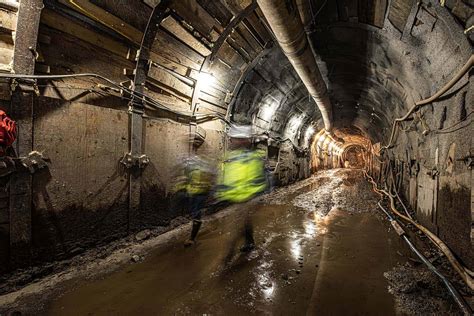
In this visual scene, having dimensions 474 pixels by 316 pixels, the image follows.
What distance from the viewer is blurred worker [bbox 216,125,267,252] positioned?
7.60 meters

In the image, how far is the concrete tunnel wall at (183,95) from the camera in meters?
3.31

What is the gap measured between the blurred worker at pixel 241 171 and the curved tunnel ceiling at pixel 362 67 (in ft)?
2.29

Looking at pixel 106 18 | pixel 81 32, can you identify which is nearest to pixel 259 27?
pixel 106 18

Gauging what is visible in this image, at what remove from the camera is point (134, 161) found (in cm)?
454

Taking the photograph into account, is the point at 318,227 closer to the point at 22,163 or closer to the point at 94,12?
the point at 22,163

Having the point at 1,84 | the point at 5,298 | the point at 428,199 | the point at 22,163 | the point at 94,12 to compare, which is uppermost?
the point at 94,12

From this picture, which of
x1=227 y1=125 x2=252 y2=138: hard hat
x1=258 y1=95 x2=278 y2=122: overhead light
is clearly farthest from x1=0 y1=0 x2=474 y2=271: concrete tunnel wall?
x1=258 y1=95 x2=278 y2=122: overhead light

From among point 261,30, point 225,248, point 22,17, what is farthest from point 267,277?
point 261,30

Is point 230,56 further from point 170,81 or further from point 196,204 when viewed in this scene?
point 196,204

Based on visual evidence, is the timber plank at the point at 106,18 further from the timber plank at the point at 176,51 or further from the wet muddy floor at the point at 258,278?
the wet muddy floor at the point at 258,278

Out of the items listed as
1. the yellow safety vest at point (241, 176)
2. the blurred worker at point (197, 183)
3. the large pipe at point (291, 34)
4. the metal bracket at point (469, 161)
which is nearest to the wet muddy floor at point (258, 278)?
the blurred worker at point (197, 183)

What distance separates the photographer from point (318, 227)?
5.53m

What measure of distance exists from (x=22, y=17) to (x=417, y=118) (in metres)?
7.55

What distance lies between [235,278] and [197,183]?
11.1 ft
